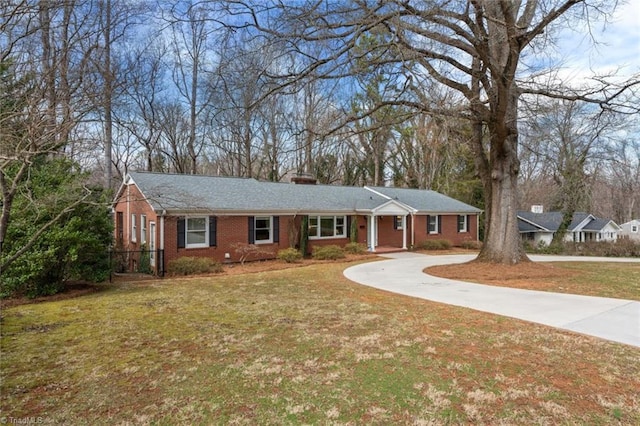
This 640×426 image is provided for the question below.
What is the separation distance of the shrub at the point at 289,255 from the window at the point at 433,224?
10484 mm

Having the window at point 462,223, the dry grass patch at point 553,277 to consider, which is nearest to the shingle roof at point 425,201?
the window at point 462,223

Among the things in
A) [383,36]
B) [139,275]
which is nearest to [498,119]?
[383,36]

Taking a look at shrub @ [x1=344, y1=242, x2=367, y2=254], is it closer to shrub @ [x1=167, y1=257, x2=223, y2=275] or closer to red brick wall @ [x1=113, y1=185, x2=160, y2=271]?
shrub @ [x1=167, y1=257, x2=223, y2=275]

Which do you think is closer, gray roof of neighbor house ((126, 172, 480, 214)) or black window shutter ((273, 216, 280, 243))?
gray roof of neighbor house ((126, 172, 480, 214))

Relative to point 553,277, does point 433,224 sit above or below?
above

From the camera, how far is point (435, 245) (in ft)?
72.3

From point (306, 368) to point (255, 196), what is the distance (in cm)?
1349

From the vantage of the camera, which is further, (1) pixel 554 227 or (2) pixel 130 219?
(1) pixel 554 227

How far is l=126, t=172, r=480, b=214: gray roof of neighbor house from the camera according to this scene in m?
14.4

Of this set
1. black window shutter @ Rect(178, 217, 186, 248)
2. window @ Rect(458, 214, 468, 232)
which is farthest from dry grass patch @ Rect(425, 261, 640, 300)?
window @ Rect(458, 214, 468, 232)

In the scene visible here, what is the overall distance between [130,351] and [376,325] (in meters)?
3.91

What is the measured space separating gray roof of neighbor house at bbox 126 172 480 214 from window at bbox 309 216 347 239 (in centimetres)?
67

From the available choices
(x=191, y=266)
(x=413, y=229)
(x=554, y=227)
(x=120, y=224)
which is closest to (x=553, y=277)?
(x=413, y=229)

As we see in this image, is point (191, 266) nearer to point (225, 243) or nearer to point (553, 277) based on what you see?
point (225, 243)
